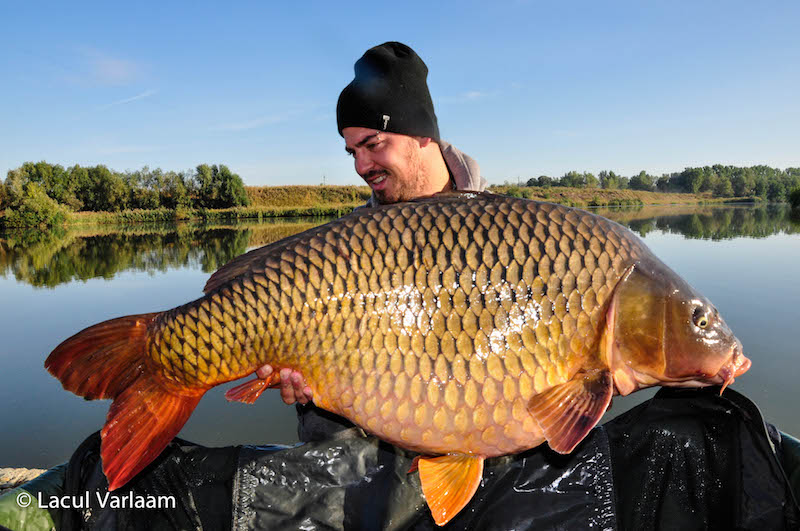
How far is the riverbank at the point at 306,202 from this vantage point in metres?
29.3

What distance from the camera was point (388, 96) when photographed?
1.63 metres

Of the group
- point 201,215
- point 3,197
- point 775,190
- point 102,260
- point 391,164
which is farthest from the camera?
point 775,190

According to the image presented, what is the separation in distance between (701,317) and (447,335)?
46cm

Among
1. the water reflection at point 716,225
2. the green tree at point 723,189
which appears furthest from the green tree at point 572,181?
the water reflection at point 716,225

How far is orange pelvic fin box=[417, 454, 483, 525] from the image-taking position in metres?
0.98

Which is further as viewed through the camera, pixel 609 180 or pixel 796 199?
pixel 609 180

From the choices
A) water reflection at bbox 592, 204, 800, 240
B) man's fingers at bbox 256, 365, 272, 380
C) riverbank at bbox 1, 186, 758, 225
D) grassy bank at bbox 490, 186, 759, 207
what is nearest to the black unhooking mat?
man's fingers at bbox 256, 365, 272, 380

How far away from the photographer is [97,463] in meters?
1.21

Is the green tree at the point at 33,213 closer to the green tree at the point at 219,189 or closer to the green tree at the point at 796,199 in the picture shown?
the green tree at the point at 219,189

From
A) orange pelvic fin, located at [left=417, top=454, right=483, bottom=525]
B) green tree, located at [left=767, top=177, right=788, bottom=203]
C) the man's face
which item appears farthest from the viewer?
green tree, located at [left=767, top=177, right=788, bottom=203]

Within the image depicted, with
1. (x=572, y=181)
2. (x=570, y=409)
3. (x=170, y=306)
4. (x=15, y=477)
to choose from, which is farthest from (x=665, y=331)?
(x=572, y=181)

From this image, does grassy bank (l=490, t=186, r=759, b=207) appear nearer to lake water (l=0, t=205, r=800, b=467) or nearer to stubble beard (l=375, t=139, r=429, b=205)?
lake water (l=0, t=205, r=800, b=467)

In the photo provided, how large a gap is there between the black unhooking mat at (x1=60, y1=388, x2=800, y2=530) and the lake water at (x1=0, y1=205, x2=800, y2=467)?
58.7 inches

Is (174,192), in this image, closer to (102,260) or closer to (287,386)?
(102,260)
